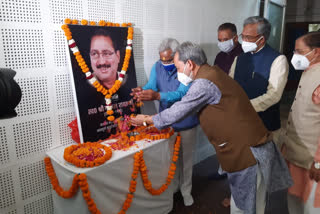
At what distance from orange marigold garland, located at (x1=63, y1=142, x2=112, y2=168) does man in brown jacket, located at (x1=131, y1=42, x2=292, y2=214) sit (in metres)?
0.53

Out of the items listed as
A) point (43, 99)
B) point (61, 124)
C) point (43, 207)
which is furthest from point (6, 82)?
point (43, 207)

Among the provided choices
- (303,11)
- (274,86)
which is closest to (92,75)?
(274,86)

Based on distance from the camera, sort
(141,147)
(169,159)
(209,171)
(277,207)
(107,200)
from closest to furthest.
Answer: (107,200)
(141,147)
(169,159)
(277,207)
(209,171)

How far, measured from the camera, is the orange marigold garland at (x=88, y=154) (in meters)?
1.89

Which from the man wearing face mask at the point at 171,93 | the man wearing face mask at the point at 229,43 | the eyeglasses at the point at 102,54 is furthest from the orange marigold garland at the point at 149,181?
the man wearing face mask at the point at 229,43

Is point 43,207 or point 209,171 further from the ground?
point 43,207

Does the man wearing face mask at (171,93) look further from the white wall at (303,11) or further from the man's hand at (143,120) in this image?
the white wall at (303,11)

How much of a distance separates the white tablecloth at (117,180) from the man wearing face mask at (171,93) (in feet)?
0.94

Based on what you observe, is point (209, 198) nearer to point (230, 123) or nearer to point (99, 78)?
point (230, 123)

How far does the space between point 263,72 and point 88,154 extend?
1968mm

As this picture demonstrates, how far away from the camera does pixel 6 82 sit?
0.95 m

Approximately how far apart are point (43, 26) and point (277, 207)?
316 centimetres

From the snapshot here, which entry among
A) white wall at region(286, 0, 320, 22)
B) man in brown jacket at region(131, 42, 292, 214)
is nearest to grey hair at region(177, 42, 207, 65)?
man in brown jacket at region(131, 42, 292, 214)

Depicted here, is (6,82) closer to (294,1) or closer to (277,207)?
(277,207)
